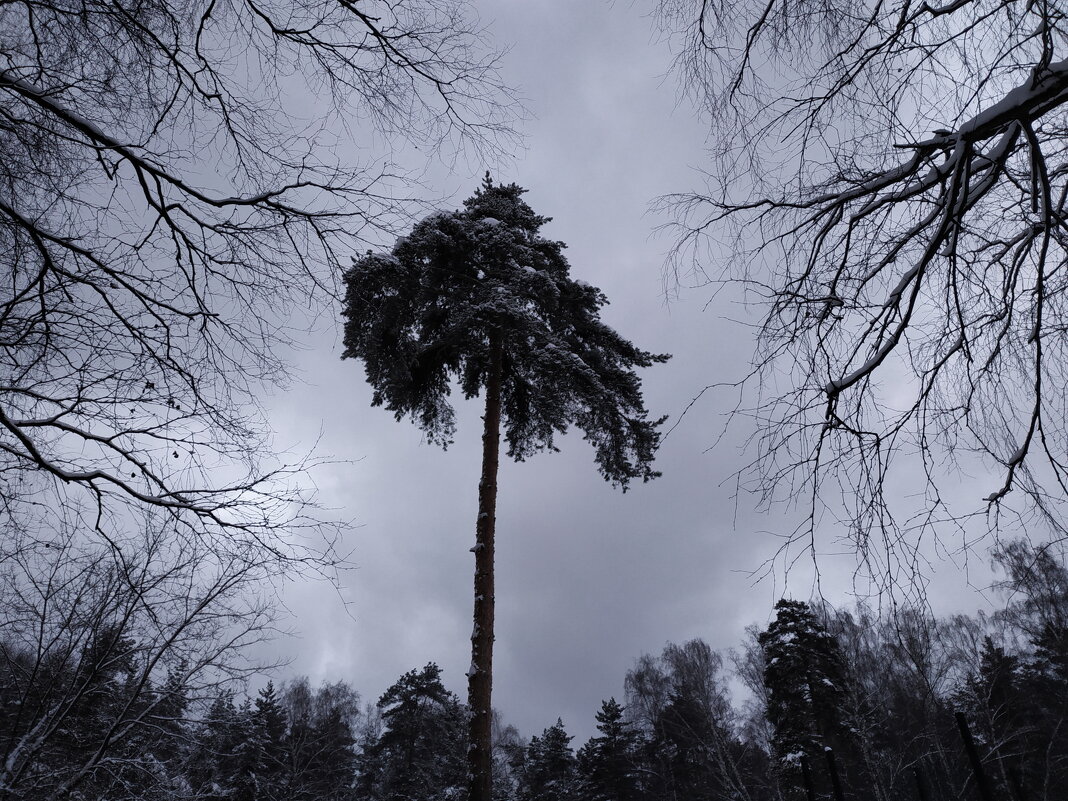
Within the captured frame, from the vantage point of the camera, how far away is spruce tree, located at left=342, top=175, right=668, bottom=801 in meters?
8.43

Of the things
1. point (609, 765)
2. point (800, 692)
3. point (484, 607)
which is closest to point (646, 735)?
point (609, 765)

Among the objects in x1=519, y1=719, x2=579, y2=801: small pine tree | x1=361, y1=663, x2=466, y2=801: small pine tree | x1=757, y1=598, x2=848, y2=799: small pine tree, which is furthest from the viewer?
x1=519, y1=719, x2=579, y2=801: small pine tree

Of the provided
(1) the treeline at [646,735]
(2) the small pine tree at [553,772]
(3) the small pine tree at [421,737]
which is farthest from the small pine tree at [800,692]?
(3) the small pine tree at [421,737]

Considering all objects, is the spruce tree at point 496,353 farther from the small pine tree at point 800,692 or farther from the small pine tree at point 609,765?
the small pine tree at point 609,765

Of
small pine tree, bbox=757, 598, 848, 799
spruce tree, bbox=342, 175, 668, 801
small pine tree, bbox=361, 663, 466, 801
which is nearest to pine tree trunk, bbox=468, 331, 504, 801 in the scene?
spruce tree, bbox=342, 175, 668, 801

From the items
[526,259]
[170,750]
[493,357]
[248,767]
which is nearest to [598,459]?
[493,357]

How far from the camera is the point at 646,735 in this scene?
2897 centimetres

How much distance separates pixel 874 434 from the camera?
2258 millimetres

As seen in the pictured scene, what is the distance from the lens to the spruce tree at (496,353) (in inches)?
332

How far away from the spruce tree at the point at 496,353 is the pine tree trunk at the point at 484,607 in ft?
0.06

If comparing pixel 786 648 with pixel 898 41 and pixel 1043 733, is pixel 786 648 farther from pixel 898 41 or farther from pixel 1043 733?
pixel 898 41

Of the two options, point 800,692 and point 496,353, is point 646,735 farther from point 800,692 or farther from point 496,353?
point 496,353

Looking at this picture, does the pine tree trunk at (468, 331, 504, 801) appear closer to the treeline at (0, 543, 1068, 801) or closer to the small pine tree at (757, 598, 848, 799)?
the treeline at (0, 543, 1068, 801)

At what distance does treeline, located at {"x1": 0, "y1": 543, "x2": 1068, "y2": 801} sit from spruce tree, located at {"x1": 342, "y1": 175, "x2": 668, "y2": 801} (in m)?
3.96
